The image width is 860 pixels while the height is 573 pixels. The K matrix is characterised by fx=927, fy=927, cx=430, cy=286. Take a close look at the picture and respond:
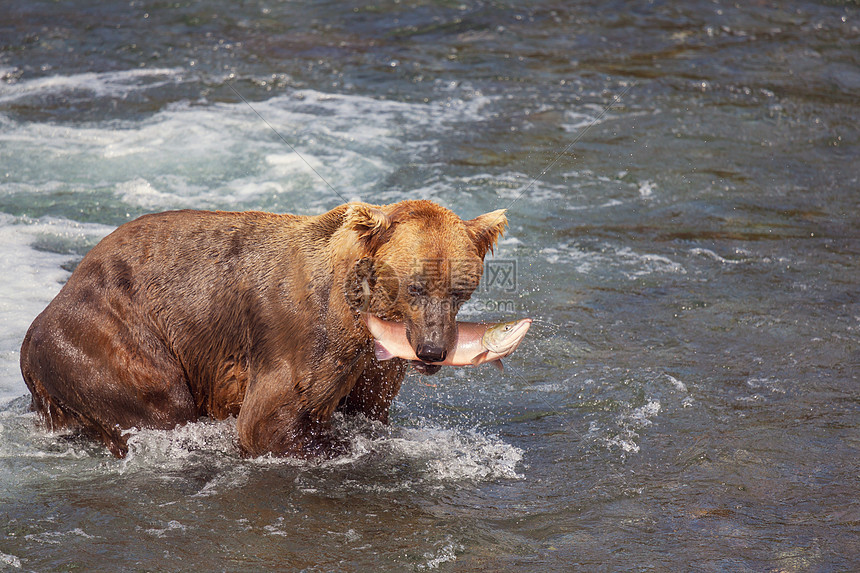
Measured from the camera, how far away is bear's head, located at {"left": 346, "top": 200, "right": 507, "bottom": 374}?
4.58m

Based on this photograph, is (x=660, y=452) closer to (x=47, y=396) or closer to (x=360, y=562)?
(x=360, y=562)

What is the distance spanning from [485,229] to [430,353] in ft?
2.70

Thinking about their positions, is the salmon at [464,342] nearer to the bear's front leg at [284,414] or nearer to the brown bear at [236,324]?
the brown bear at [236,324]

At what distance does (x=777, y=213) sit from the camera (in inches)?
398

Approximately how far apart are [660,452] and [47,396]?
3.65 metres

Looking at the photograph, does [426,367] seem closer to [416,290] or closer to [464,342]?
[464,342]

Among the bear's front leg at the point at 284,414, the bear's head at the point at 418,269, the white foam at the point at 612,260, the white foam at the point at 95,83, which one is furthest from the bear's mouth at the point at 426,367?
the white foam at the point at 95,83

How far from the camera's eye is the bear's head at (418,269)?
15.0 ft

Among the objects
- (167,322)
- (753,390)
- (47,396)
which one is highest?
(167,322)

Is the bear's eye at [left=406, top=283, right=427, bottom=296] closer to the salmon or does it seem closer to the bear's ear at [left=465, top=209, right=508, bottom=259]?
the salmon

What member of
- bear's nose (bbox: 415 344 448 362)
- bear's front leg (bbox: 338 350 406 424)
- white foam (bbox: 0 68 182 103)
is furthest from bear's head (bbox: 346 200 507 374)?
white foam (bbox: 0 68 182 103)

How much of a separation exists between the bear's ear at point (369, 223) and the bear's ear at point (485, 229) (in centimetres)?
45

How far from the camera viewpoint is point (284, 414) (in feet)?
16.4

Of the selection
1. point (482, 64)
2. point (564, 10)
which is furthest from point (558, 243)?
point (564, 10)
